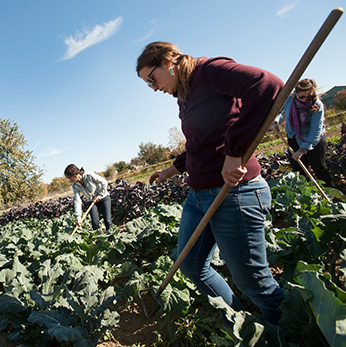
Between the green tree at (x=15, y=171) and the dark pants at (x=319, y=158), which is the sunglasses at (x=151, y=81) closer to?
the dark pants at (x=319, y=158)

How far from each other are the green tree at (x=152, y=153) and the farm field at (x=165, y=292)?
40903 mm

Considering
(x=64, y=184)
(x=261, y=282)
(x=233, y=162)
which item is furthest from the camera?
(x=64, y=184)

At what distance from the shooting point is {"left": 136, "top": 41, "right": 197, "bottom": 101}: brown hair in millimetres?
1525

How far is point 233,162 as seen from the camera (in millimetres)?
1298

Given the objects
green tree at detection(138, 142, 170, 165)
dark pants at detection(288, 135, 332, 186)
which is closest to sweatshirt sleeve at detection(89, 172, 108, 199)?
dark pants at detection(288, 135, 332, 186)

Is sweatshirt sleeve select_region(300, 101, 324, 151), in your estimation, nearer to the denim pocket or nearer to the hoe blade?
the denim pocket

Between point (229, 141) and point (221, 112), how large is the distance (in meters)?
0.23

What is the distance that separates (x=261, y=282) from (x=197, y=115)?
3.19 feet

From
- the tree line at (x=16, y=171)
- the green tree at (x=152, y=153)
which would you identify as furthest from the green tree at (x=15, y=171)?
the green tree at (x=152, y=153)

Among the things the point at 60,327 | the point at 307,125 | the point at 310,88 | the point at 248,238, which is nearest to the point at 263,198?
the point at 248,238

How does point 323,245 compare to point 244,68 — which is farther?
point 323,245

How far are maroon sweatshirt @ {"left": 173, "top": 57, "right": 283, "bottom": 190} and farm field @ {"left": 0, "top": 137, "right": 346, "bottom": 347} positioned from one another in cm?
63

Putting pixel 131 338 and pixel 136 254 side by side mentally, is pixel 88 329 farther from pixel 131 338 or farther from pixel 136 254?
pixel 136 254

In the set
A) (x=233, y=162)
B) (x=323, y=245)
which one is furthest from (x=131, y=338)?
(x=233, y=162)
